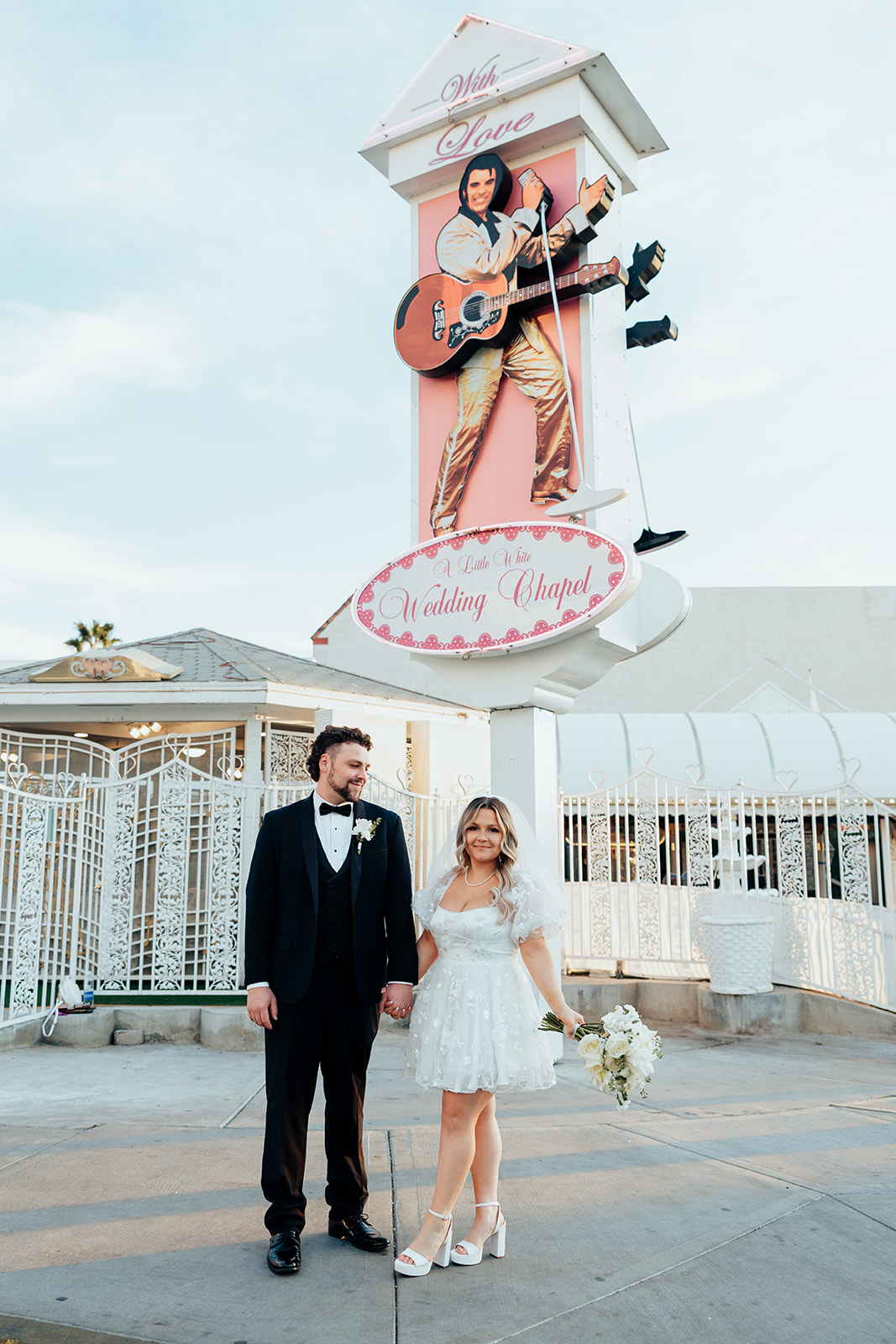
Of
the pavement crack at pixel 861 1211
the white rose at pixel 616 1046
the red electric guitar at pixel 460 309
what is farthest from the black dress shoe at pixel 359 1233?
the red electric guitar at pixel 460 309

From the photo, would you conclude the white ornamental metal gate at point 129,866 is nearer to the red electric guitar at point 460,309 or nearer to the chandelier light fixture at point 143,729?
the chandelier light fixture at point 143,729

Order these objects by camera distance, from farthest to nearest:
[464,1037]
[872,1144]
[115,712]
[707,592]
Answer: [707,592]
[115,712]
[872,1144]
[464,1037]

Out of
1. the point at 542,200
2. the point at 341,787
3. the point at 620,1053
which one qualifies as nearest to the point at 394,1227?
the point at 620,1053

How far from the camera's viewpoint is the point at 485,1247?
11.9 ft

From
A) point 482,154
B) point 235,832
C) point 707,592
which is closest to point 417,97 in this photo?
point 482,154

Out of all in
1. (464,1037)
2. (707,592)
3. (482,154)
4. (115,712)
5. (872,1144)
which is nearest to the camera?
(464,1037)

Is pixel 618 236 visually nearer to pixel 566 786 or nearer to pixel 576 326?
pixel 576 326

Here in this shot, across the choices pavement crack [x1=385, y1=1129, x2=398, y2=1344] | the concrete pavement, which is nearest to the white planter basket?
the concrete pavement

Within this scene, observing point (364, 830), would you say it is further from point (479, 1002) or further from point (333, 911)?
point (479, 1002)

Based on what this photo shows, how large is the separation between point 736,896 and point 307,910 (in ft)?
21.8

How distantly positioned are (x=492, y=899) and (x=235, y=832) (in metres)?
5.73

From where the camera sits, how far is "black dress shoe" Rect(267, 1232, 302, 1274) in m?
3.41

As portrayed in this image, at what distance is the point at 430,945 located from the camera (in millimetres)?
3936

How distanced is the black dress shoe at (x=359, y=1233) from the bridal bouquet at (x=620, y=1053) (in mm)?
992
